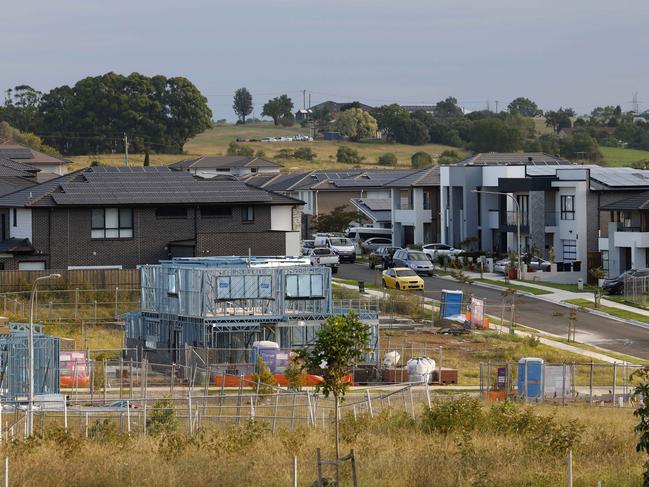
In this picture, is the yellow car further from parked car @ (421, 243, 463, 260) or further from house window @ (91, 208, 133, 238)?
parked car @ (421, 243, 463, 260)

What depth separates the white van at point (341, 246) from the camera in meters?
97.6

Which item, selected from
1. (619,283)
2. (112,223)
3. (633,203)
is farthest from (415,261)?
(112,223)

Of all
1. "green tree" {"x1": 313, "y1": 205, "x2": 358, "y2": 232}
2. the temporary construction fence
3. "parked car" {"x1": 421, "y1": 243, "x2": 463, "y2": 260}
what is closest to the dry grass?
the temporary construction fence

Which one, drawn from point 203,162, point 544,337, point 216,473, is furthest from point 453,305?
point 203,162

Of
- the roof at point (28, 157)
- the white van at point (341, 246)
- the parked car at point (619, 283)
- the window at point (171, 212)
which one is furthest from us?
the roof at point (28, 157)

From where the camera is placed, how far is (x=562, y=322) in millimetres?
65000

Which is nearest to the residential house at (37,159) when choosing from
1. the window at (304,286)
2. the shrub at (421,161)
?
the shrub at (421,161)

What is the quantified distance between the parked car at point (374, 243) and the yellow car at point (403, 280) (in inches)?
1077

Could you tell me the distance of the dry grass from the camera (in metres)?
26.9

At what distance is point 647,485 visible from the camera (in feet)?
76.2

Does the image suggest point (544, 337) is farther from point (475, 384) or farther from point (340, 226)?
point (340, 226)

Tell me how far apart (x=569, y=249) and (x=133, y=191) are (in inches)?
1175

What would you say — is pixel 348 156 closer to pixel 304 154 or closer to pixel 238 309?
pixel 304 154

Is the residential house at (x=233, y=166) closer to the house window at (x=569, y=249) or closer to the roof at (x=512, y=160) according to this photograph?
the roof at (x=512, y=160)
